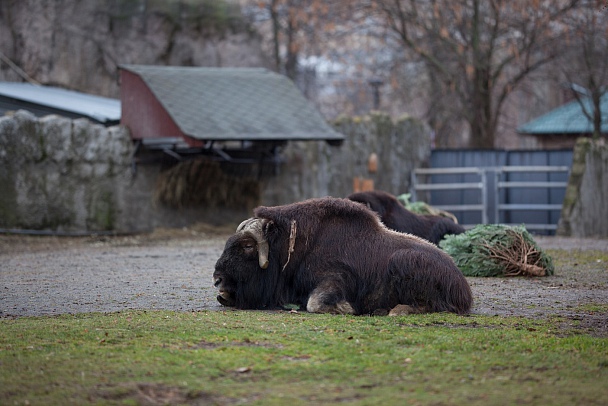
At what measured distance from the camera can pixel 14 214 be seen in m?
19.8

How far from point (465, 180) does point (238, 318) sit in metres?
18.7

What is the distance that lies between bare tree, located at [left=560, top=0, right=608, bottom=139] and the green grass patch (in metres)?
19.0

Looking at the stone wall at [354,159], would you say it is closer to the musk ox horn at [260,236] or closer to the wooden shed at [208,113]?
the wooden shed at [208,113]

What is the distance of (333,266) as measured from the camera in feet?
30.3

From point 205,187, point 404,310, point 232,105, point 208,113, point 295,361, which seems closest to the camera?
point 295,361

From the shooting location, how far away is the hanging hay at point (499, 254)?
13.4 m

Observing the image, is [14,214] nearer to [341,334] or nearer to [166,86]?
[166,86]

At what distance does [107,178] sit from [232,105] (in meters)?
3.57

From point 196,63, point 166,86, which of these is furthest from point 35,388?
point 196,63

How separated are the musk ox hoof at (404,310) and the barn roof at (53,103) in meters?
15.0

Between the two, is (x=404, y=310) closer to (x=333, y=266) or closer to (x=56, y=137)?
(x=333, y=266)

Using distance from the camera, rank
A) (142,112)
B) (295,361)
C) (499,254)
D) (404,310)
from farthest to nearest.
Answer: (142,112), (499,254), (404,310), (295,361)

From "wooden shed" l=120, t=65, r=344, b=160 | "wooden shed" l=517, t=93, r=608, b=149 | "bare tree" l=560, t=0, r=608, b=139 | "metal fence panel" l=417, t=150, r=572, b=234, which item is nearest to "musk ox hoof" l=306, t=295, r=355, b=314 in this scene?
"wooden shed" l=120, t=65, r=344, b=160

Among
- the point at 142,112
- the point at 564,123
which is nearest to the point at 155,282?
the point at 142,112
